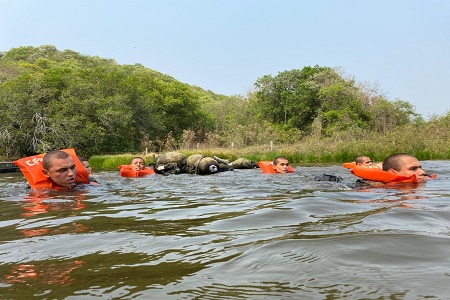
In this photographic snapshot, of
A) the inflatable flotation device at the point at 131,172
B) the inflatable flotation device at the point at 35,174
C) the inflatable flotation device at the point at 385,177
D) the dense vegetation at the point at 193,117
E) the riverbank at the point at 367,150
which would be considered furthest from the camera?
the dense vegetation at the point at 193,117

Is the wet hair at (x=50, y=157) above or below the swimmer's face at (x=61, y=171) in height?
above

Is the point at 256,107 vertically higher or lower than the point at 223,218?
higher

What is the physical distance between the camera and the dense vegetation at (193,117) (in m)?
21.9

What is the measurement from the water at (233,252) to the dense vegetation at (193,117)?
15.4 meters

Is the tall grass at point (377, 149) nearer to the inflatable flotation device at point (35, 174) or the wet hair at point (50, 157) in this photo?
the inflatable flotation device at point (35, 174)

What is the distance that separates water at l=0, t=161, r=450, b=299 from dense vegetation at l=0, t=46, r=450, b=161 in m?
15.4

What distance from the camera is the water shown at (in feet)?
5.20

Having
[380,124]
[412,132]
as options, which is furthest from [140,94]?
[412,132]

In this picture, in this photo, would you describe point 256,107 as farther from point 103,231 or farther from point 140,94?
point 103,231

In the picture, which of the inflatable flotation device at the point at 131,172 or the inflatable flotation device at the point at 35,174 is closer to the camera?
the inflatable flotation device at the point at 35,174

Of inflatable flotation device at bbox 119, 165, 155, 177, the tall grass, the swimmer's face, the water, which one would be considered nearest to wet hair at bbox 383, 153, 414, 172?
the water

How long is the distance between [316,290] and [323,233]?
3.79ft

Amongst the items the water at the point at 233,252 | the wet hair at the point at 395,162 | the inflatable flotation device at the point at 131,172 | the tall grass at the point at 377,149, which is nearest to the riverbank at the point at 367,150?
the tall grass at the point at 377,149

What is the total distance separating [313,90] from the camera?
126ft
